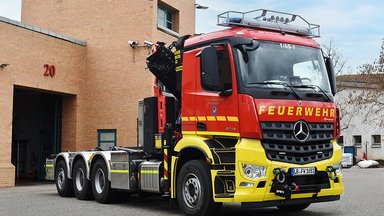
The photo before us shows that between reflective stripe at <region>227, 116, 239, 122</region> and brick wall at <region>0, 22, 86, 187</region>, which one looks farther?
brick wall at <region>0, 22, 86, 187</region>

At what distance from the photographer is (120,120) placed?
22.9m

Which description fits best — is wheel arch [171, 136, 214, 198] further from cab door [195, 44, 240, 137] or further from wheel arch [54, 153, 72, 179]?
wheel arch [54, 153, 72, 179]

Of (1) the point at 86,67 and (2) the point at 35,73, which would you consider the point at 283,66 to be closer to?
(2) the point at 35,73

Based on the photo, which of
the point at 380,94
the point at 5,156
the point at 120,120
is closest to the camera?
the point at 5,156

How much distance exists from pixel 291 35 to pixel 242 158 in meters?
2.75

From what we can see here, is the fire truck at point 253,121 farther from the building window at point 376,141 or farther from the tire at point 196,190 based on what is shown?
the building window at point 376,141

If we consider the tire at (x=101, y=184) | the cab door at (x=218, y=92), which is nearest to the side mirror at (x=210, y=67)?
the cab door at (x=218, y=92)

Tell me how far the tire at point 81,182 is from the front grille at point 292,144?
611 cm

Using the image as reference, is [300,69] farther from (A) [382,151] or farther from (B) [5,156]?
(A) [382,151]

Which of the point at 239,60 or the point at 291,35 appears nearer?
the point at 239,60

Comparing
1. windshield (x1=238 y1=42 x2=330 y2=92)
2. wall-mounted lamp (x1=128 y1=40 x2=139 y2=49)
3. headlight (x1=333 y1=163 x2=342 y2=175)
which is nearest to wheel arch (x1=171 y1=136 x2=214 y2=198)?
windshield (x1=238 y1=42 x2=330 y2=92)

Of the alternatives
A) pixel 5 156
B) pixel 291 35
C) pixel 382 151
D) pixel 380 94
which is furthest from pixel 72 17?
pixel 382 151

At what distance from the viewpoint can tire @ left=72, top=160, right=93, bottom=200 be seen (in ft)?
43.6

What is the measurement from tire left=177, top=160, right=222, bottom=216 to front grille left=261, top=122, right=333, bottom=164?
1187 mm
